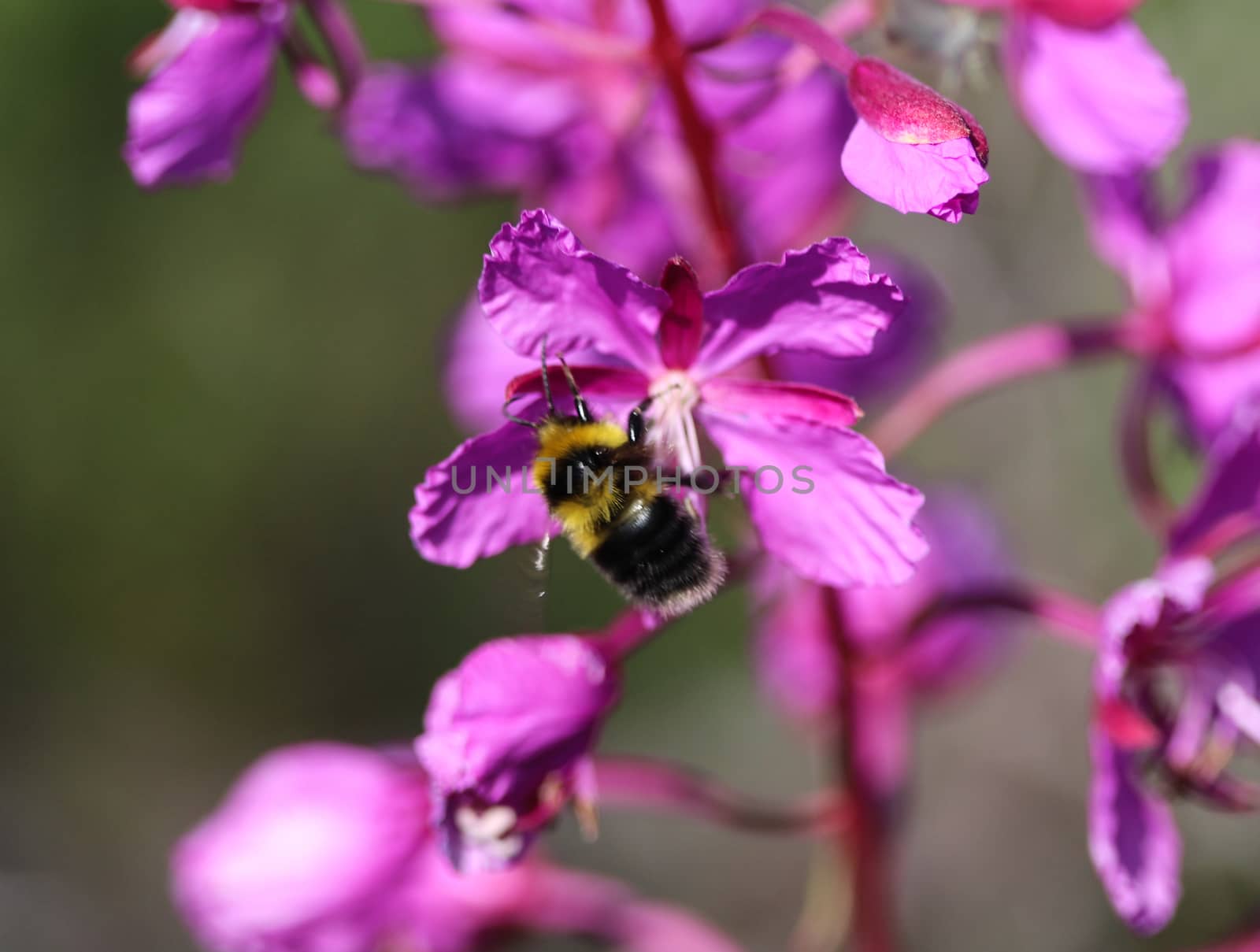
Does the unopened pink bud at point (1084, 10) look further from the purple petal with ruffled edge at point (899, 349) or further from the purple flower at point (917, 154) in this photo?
the purple petal with ruffled edge at point (899, 349)

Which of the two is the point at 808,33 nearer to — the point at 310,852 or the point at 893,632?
the point at 893,632

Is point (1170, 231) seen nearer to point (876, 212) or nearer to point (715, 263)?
point (715, 263)

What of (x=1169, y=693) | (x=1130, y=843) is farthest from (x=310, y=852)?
(x=1169, y=693)

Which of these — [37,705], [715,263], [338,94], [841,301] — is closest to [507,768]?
[841,301]

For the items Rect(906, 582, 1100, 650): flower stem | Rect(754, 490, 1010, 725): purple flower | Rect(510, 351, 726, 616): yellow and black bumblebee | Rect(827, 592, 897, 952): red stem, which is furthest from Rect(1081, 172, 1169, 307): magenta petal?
Rect(510, 351, 726, 616): yellow and black bumblebee

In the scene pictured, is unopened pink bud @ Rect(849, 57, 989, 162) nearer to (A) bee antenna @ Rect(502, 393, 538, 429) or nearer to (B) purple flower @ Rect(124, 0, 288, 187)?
(A) bee antenna @ Rect(502, 393, 538, 429)

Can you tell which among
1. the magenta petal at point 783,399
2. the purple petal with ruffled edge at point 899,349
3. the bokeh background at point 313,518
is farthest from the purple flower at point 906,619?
the bokeh background at point 313,518
